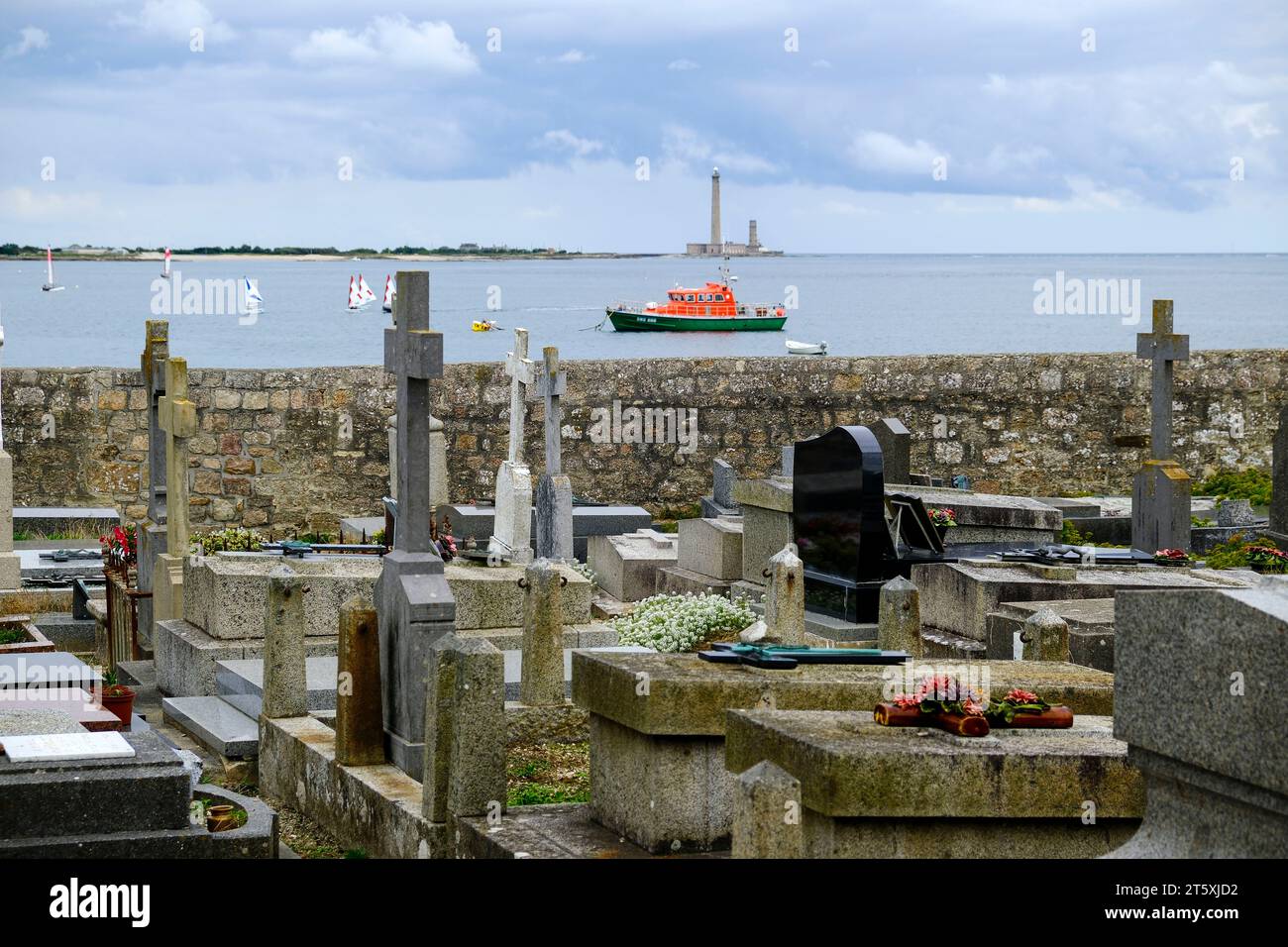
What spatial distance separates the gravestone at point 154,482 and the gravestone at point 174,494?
121 millimetres

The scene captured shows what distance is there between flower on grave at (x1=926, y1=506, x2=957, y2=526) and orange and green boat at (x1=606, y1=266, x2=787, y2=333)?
57.9 meters

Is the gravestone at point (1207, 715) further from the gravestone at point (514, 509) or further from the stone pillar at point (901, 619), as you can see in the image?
the gravestone at point (514, 509)

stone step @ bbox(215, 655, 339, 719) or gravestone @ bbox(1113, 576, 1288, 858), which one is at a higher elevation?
gravestone @ bbox(1113, 576, 1288, 858)

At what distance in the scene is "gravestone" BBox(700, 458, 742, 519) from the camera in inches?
563

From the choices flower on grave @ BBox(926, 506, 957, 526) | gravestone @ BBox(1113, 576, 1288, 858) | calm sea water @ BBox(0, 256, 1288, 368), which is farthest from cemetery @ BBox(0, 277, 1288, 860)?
calm sea water @ BBox(0, 256, 1288, 368)

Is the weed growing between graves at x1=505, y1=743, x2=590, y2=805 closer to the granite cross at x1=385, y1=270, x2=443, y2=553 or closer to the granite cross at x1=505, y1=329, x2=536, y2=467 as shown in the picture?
the granite cross at x1=385, y1=270, x2=443, y2=553

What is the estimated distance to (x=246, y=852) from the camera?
5777 millimetres

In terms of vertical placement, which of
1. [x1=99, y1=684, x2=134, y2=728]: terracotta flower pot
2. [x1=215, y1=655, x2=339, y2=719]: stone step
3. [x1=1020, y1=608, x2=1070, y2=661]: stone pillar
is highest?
[x1=1020, y1=608, x2=1070, y2=661]: stone pillar

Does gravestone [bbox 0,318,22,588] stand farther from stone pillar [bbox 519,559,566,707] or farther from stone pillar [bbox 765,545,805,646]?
stone pillar [bbox 765,545,805,646]

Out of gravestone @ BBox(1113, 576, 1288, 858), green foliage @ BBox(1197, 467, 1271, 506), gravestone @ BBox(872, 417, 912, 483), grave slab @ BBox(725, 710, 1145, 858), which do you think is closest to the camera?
gravestone @ BBox(1113, 576, 1288, 858)

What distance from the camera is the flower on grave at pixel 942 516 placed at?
11898 millimetres

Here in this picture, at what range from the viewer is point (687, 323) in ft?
237

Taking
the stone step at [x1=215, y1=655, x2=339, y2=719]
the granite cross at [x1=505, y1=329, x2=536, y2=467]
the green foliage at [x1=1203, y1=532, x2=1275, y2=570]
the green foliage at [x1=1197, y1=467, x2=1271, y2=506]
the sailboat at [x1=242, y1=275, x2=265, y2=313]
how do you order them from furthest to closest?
the sailboat at [x1=242, y1=275, x2=265, y2=313] < the green foliage at [x1=1197, y1=467, x2=1271, y2=506] < the granite cross at [x1=505, y1=329, x2=536, y2=467] < the green foliage at [x1=1203, y1=532, x2=1275, y2=570] < the stone step at [x1=215, y1=655, x2=339, y2=719]

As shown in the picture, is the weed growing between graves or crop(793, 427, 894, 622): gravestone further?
crop(793, 427, 894, 622): gravestone
